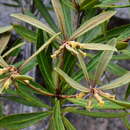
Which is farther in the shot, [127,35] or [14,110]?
[14,110]

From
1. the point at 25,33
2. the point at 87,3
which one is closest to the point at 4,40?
the point at 25,33

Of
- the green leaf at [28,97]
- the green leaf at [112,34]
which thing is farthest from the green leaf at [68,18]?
the green leaf at [28,97]

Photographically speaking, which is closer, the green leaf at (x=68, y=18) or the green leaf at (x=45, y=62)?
the green leaf at (x=45, y=62)

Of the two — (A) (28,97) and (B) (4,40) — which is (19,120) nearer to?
(A) (28,97)

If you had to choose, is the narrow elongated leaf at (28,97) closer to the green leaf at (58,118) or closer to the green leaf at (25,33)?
the green leaf at (58,118)

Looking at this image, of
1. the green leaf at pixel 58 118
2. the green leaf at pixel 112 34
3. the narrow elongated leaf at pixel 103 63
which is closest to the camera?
the narrow elongated leaf at pixel 103 63

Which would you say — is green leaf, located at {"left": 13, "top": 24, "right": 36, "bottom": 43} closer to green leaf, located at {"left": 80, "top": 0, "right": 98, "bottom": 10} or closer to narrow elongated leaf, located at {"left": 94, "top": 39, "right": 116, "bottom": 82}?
green leaf, located at {"left": 80, "top": 0, "right": 98, "bottom": 10}

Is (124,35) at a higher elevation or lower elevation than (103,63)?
higher

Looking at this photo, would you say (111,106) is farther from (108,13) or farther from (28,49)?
(28,49)

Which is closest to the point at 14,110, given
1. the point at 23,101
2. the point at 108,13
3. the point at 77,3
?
the point at 23,101
